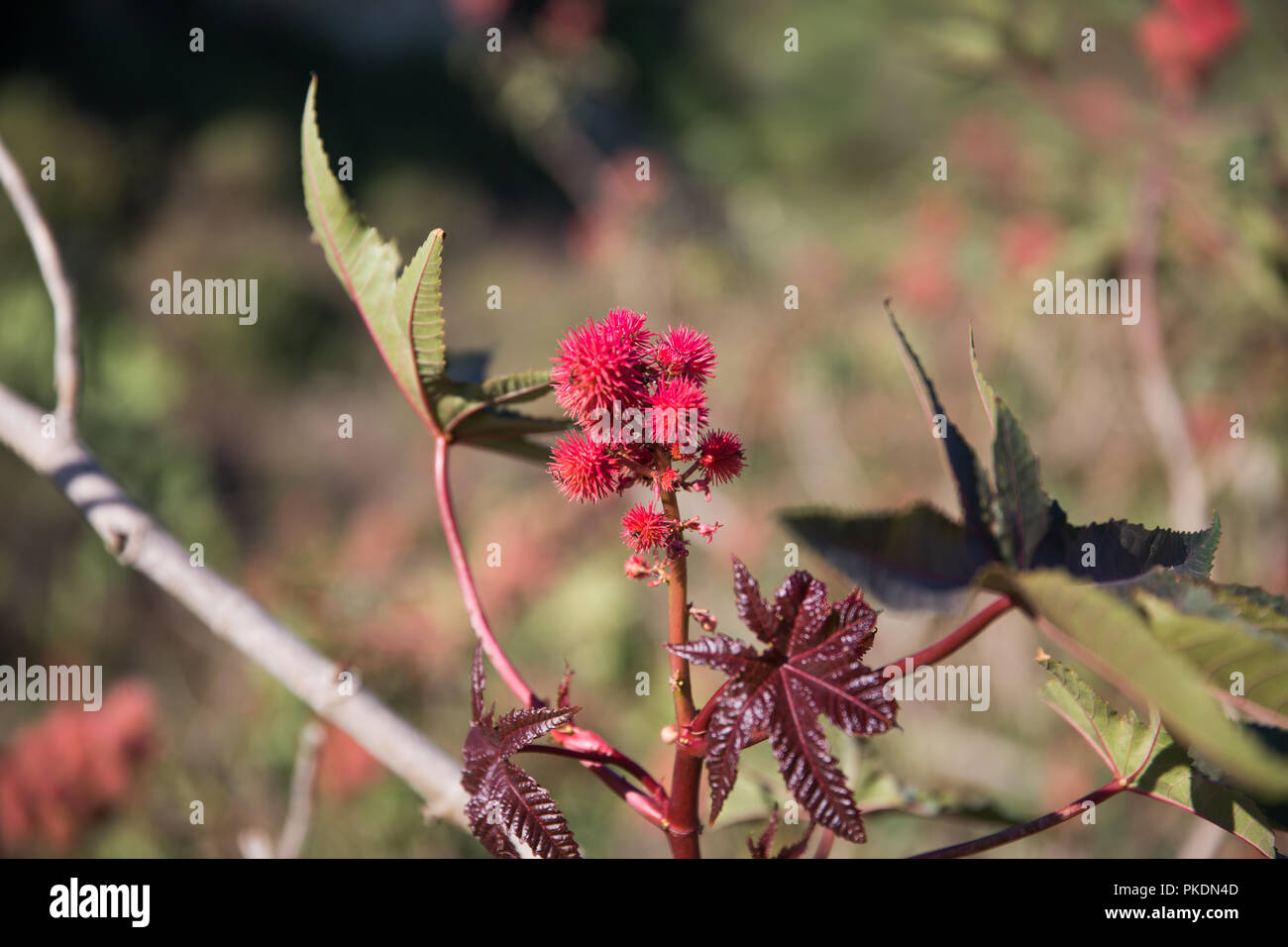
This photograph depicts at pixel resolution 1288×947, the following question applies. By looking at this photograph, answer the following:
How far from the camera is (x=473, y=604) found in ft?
1.66

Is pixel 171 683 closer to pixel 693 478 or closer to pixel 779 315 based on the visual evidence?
pixel 779 315

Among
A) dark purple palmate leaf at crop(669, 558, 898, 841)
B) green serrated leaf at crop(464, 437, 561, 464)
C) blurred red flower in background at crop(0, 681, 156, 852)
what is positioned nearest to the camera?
dark purple palmate leaf at crop(669, 558, 898, 841)

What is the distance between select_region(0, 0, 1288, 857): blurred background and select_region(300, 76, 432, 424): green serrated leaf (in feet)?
1.03

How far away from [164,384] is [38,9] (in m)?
4.87

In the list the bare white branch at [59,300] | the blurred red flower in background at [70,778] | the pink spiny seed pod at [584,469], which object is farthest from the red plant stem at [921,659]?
the blurred red flower in background at [70,778]

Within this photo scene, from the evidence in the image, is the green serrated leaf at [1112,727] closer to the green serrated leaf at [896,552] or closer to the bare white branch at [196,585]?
the green serrated leaf at [896,552]

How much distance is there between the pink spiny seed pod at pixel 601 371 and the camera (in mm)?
399

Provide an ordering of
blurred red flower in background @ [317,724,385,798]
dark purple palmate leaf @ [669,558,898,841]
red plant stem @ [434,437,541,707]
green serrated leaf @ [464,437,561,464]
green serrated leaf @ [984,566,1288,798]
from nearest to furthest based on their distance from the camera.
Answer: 1. green serrated leaf @ [984,566,1288,798]
2. dark purple palmate leaf @ [669,558,898,841]
3. red plant stem @ [434,437,541,707]
4. green serrated leaf @ [464,437,561,464]
5. blurred red flower in background @ [317,724,385,798]

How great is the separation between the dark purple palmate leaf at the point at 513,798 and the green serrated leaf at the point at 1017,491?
215 mm

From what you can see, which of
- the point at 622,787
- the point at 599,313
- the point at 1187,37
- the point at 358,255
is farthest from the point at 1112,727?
the point at 599,313

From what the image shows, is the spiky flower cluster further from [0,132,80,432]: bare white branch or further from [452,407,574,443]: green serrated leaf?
[0,132,80,432]: bare white branch

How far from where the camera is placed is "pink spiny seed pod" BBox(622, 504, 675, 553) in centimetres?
39

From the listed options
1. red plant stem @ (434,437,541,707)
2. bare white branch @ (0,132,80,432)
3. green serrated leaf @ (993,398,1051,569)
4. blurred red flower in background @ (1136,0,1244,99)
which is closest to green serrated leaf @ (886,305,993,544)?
green serrated leaf @ (993,398,1051,569)

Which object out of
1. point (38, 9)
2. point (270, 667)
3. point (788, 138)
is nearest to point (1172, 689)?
point (270, 667)
